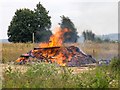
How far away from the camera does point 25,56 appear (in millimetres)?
19078

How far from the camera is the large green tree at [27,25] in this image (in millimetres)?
49094

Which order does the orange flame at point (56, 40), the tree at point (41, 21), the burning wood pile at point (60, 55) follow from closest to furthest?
the burning wood pile at point (60, 55) → the orange flame at point (56, 40) → the tree at point (41, 21)

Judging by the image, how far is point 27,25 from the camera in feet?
165

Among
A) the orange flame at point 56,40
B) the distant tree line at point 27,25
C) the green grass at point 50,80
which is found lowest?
the green grass at point 50,80

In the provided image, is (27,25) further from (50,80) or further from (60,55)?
(50,80)

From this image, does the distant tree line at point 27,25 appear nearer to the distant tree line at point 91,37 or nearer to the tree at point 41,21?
the tree at point 41,21

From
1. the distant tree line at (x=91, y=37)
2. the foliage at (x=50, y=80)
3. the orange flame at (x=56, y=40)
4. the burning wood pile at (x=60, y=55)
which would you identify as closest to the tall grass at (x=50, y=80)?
the foliage at (x=50, y=80)

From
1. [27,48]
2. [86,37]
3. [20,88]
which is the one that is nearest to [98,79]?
[20,88]

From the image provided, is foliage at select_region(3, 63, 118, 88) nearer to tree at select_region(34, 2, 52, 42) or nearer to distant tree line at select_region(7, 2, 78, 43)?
distant tree line at select_region(7, 2, 78, 43)

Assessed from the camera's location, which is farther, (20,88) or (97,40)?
(97,40)

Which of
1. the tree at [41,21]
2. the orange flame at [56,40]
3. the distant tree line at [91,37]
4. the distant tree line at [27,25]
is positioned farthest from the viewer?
the tree at [41,21]

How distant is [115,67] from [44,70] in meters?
3.56

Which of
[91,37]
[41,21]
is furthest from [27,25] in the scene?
[91,37]

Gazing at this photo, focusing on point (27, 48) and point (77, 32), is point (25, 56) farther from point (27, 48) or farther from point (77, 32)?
point (77, 32)
